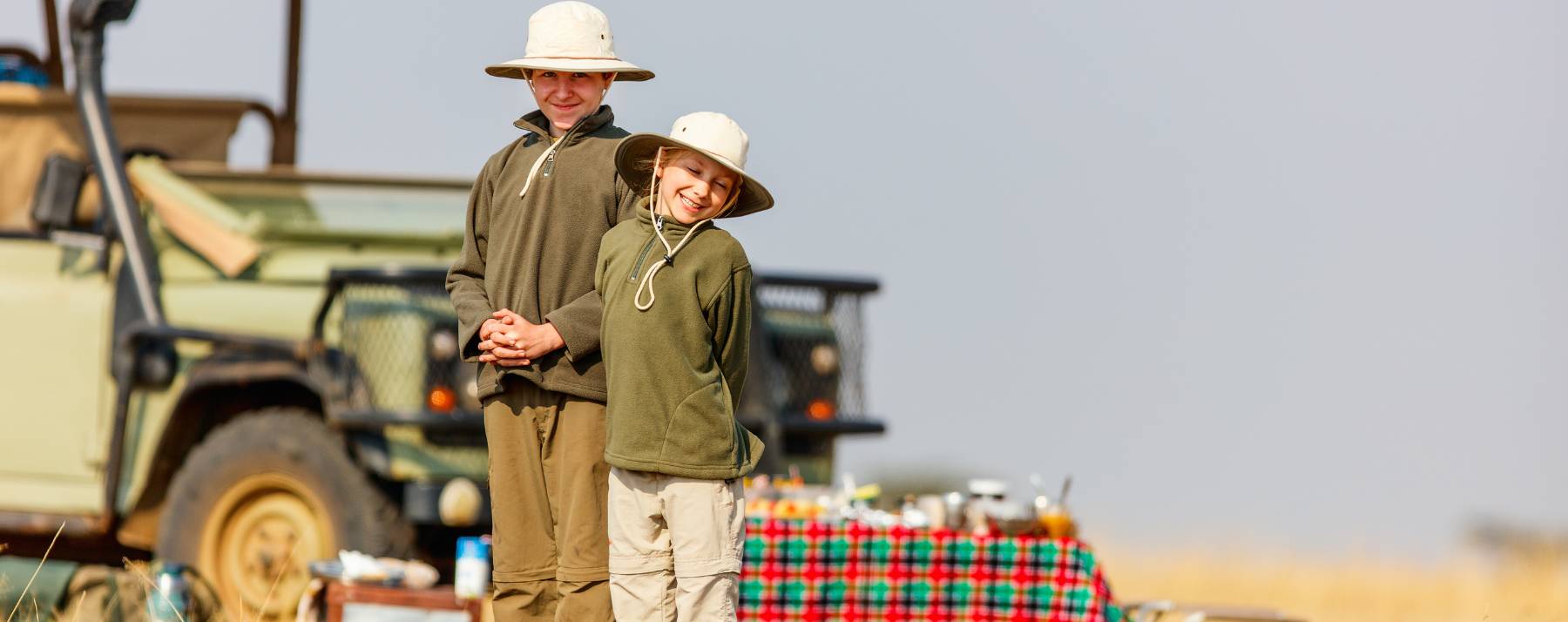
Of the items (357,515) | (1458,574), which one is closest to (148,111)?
Result: (357,515)

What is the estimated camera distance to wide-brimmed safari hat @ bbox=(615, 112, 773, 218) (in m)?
3.99

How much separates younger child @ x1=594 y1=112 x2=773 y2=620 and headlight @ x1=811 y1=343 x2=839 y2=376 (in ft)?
13.6

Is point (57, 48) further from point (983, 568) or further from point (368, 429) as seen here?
point (983, 568)

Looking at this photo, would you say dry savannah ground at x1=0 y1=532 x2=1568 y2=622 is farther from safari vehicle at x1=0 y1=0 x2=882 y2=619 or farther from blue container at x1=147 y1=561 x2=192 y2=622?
blue container at x1=147 y1=561 x2=192 y2=622

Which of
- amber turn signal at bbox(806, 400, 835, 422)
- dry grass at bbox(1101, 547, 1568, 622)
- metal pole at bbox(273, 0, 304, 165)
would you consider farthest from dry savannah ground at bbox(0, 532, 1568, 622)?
metal pole at bbox(273, 0, 304, 165)

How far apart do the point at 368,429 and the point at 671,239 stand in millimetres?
3599

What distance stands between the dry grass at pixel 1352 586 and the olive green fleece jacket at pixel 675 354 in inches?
226

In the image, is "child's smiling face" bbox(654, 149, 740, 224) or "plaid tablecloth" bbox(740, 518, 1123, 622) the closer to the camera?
"child's smiling face" bbox(654, 149, 740, 224)

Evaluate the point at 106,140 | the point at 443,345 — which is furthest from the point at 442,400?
the point at 106,140

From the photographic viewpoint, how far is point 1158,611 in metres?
6.16

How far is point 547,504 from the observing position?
13.9 feet

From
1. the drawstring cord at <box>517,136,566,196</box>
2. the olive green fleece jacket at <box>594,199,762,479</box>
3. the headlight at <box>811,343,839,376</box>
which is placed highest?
the drawstring cord at <box>517,136,566,196</box>

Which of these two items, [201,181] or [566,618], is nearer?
[566,618]

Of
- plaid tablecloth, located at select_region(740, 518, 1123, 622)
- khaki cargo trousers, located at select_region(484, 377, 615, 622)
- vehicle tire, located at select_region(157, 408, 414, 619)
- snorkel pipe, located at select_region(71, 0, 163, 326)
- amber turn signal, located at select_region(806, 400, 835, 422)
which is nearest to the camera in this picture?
khaki cargo trousers, located at select_region(484, 377, 615, 622)
